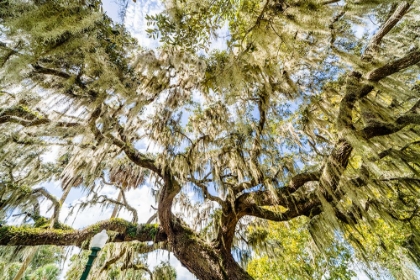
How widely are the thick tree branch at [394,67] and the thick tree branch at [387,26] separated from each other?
44cm

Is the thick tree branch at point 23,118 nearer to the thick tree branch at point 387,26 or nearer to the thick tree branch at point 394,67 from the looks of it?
the thick tree branch at point 394,67

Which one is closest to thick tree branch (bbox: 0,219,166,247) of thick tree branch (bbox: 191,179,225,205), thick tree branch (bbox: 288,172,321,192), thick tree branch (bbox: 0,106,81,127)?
thick tree branch (bbox: 191,179,225,205)

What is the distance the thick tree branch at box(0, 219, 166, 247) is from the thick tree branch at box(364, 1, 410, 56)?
14.6 feet

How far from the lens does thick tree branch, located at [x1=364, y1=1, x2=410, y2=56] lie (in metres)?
2.21

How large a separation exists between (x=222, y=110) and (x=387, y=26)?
Answer: 106 inches

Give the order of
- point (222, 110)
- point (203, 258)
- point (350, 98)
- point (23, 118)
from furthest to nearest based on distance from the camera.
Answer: point (222, 110)
point (23, 118)
point (203, 258)
point (350, 98)

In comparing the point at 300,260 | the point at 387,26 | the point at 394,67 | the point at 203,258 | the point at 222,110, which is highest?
the point at 222,110

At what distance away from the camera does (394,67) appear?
2.22 metres

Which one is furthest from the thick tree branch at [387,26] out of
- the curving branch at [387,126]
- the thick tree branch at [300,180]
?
the thick tree branch at [300,180]

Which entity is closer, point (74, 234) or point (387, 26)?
point (387, 26)

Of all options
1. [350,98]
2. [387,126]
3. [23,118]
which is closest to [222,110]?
[350,98]

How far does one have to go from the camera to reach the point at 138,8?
6.64 feet

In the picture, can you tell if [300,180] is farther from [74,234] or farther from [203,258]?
[74,234]

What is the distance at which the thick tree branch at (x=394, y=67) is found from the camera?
2.11 meters
